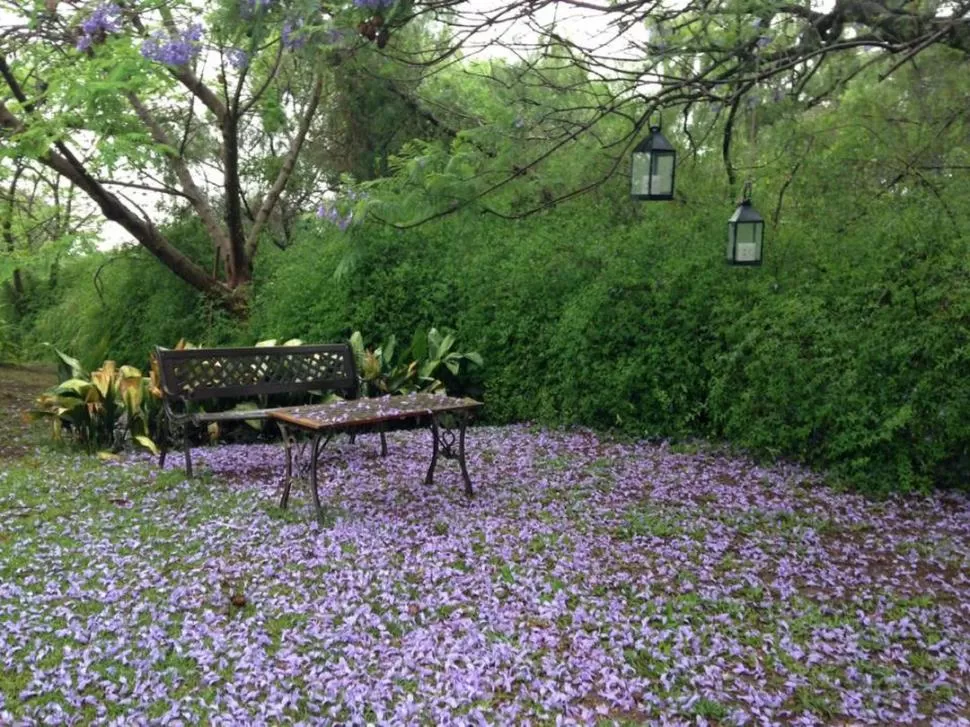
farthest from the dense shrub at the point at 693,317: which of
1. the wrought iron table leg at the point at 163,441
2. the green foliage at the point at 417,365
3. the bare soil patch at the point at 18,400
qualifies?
the bare soil patch at the point at 18,400

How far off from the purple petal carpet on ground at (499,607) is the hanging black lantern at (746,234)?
1.49m

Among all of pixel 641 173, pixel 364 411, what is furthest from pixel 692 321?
pixel 364 411

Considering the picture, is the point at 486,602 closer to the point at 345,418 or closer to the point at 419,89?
the point at 345,418

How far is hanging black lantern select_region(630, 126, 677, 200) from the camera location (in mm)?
4688

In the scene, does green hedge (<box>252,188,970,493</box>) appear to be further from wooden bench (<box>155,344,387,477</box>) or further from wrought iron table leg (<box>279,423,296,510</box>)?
wrought iron table leg (<box>279,423,296,510</box>)

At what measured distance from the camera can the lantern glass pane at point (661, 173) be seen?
4.70 metres

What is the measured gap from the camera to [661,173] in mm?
4727

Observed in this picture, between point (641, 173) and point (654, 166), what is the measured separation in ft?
0.32

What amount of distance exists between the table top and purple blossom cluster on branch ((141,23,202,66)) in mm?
2309

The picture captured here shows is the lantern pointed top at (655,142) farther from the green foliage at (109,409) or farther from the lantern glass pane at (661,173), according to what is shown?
the green foliage at (109,409)

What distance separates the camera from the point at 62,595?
141 inches

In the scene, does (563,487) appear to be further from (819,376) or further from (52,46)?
(52,46)

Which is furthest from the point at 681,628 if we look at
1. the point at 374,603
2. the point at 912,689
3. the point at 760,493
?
the point at 760,493

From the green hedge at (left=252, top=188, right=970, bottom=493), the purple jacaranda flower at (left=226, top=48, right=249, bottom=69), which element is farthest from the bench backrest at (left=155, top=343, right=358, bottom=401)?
the purple jacaranda flower at (left=226, top=48, right=249, bottom=69)
